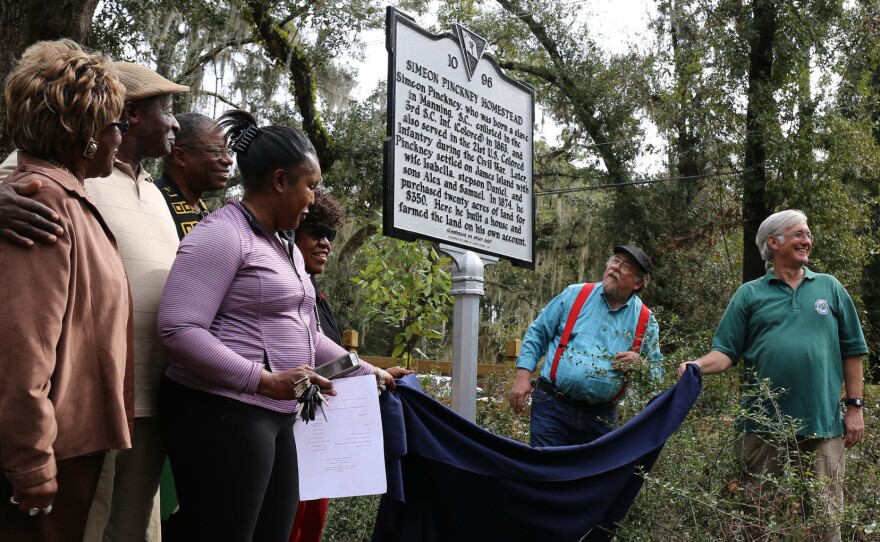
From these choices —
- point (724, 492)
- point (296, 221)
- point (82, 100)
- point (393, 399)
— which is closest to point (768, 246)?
point (724, 492)

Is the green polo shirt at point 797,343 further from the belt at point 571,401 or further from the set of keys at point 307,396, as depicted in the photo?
the set of keys at point 307,396

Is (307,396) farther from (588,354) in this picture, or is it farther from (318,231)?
(588,354)

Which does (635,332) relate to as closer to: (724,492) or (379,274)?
(724,492)

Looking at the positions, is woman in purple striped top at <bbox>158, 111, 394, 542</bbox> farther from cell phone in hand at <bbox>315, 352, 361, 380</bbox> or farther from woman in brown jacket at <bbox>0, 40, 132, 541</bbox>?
woman in brown jacket at <bbox>0, 40, 132, 541</bbox>

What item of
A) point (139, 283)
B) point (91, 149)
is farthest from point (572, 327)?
point (91, 149)

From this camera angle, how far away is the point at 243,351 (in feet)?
8.96

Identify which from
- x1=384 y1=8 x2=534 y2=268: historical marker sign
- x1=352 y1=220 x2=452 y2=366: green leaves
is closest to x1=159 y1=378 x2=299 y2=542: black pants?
x1=384 y1=8 x2=534 y2=268: historical marker sign

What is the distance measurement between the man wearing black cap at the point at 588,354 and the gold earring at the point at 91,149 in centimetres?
316

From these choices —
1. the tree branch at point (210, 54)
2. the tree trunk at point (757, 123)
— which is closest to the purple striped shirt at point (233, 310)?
the tree trunk at point (757, 123)

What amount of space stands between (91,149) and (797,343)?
12.3 feet

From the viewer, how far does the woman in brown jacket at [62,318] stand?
209cm

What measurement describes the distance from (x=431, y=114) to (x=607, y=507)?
90.3 inches

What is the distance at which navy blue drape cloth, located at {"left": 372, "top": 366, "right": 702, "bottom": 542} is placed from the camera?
395 cm

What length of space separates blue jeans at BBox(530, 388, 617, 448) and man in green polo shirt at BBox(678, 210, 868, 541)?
0.71 metres
